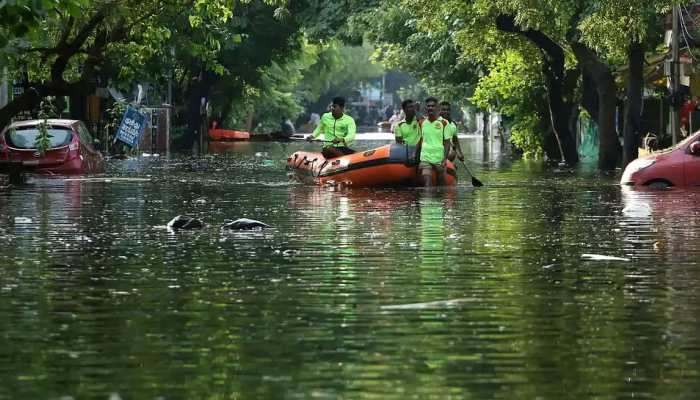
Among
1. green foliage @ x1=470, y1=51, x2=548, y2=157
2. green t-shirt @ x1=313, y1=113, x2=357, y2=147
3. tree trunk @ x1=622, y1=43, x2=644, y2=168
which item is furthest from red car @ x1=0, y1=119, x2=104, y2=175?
green foliage @ x1=470, y1=51, x2=548, y2=157

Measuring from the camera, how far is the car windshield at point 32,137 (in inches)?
1416

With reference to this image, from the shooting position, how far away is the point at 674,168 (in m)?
31.3

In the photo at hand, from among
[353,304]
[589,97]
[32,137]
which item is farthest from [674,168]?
[353,304]

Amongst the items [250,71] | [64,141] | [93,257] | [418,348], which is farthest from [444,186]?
[250,71]

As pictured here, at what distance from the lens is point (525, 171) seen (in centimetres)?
4444

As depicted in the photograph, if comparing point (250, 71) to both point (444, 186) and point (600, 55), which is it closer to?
point (600, 55)

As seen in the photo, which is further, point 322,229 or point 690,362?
point 322,229

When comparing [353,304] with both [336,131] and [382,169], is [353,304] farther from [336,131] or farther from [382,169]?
[336,131]

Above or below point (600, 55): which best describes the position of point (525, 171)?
below

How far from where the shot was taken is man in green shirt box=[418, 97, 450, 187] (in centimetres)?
2995

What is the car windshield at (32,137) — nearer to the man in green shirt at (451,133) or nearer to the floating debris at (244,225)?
the man in green shirt at (451,133)

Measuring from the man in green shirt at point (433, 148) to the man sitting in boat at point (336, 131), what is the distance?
2.13 m

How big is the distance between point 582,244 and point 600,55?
94.9 ft

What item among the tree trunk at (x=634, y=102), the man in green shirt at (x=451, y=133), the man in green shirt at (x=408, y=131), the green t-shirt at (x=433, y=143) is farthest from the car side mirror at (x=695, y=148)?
the tree trunk at (x=634, y=102)
